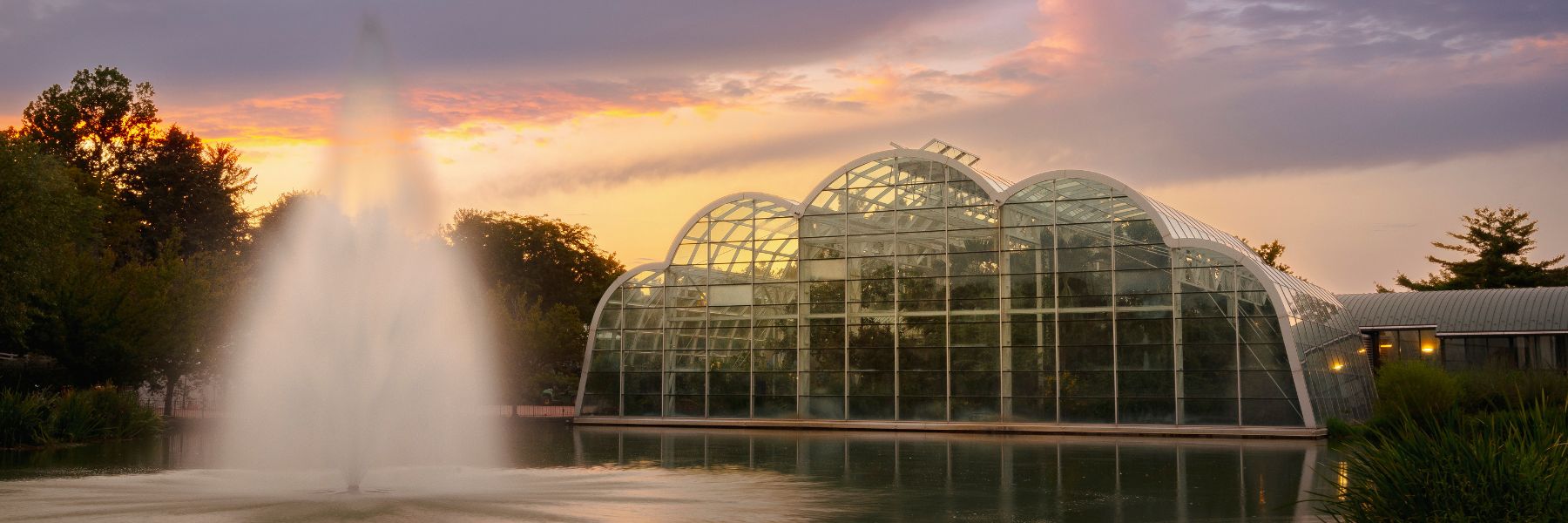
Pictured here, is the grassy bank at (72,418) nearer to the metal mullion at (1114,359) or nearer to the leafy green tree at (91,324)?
the leafy green tree at (91,324)

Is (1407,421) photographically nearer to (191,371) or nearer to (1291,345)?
(1291,345)

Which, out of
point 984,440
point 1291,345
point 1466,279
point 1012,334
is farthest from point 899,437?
point 1466,279

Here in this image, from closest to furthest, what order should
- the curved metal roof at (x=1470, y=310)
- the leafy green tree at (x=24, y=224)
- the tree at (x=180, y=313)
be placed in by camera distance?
1. the leafy green tree at (x=24, y=224)
2. the tree at (x=180, y=313)
3. the curved metal roof at (x=1470, y=310)

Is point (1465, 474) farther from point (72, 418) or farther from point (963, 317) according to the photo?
point (963, 317)

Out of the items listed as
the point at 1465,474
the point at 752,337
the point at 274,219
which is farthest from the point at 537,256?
the point at 1465,474

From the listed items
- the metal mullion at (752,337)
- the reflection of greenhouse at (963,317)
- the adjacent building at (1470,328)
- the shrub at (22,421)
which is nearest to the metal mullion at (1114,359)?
the reflection of greenhouse at (963,317)

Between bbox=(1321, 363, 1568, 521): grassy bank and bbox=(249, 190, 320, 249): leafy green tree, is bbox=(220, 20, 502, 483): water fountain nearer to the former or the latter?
bbox=(1321, 363, 1568, 521): grassy bank

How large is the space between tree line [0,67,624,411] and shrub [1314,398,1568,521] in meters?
34.7

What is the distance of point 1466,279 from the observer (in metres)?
79.5

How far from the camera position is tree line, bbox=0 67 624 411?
37.8 meters

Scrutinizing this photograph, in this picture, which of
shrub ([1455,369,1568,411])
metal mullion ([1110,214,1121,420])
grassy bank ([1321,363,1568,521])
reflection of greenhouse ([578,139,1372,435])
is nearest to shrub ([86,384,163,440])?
reflection of greenhouse ([578,139,1372,435])

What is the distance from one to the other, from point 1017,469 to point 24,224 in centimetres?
2757

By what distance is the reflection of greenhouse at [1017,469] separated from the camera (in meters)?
20.3

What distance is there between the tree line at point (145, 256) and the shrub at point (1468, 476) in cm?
3465
